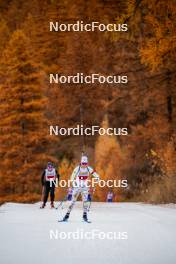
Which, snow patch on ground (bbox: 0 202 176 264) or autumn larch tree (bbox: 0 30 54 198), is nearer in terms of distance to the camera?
snow patch on ground (bbox: 0 202 176 264)

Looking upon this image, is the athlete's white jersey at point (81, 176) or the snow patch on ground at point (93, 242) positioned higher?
the athlete's white jersey at point (81, 176)

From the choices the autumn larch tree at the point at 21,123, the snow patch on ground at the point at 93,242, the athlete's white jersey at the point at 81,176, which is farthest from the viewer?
the autumn larch tree at the point at 21,123

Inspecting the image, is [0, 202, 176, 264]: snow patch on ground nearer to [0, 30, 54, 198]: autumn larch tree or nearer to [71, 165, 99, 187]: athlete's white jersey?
[71, 165, 99, 187]: athlete's white jersey

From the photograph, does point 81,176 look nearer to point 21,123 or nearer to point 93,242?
point 93,242

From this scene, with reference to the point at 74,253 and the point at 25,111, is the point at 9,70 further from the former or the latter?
the point at 74,253

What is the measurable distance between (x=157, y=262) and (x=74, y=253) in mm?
1567

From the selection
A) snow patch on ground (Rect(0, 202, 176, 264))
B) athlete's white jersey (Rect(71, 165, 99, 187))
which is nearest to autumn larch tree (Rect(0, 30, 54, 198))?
snow patch on ground (Rect(0, 202, 176, 264))

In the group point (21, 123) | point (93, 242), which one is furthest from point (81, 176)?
point (21, 123)

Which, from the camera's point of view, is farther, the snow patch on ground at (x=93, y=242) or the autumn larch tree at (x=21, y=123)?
the autumn larch tree at (x=21, y=123)

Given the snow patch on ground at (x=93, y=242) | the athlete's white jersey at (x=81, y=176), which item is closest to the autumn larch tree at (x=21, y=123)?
the snow patch on ground at (x=93, y=242)

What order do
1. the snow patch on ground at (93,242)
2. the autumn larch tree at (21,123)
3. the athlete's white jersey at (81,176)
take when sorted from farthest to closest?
the autumn larch tree at (21,123) → the athlete's white jersey at (81,176) → the snow patch on ground at (93,242)

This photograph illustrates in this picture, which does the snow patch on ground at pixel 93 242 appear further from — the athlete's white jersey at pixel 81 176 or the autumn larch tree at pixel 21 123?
the autumn larch tree at pixel 21 123

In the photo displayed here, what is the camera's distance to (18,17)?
81312 millimetres

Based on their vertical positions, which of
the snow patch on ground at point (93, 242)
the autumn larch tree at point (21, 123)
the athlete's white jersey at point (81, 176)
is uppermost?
the autumn larch tree at point (21, 123)
